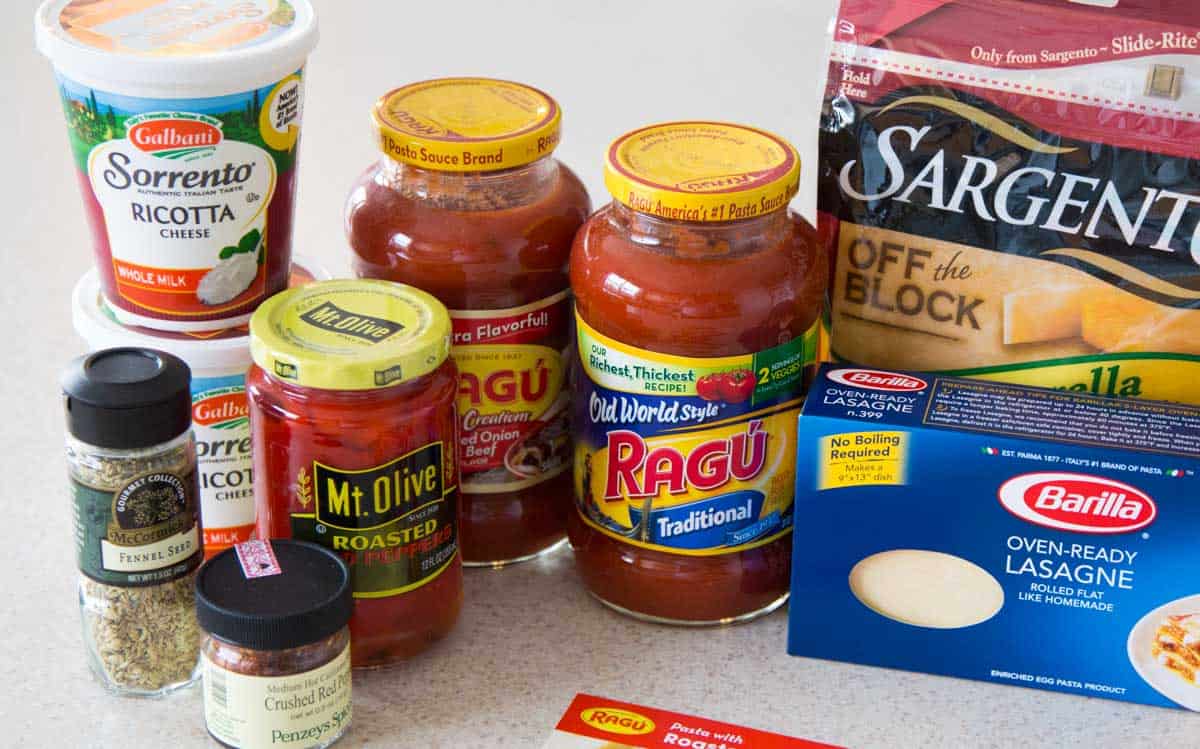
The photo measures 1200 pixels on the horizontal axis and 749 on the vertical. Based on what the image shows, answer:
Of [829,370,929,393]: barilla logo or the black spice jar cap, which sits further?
[829,370,929,393]: barilla logo

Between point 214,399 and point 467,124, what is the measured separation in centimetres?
33

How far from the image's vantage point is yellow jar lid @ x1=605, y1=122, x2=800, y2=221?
1.27 meters

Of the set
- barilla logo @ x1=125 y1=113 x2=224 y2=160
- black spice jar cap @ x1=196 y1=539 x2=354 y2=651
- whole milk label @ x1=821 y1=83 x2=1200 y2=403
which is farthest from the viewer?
whole milk label @ x1=821 y1=83 x2=1200 y2=403

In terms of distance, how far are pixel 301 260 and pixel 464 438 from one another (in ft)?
0.86

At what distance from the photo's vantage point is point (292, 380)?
1236 millimetres

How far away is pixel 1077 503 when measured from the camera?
4.19ft

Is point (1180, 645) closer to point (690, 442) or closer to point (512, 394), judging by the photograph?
point (690, 442)

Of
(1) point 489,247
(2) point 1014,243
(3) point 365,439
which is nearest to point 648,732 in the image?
(3) point 365,439

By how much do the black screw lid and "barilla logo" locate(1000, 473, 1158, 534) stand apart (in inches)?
26.2

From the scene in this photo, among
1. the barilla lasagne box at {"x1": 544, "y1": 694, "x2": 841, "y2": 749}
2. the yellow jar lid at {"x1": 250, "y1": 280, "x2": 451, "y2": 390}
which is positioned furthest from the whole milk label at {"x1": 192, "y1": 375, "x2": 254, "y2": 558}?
the barilla lasagne box at {"x1": 544, "y1": 694, "x2": 841, "y2": 749}

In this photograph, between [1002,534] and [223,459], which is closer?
[1002,534]

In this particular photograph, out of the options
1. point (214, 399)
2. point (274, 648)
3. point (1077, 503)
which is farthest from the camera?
point (214, 399)

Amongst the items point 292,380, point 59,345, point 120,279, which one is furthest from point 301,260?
point 59,345

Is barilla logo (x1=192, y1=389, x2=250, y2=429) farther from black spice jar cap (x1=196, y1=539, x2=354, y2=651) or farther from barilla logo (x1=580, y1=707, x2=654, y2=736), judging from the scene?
barilla logo (x1=580, y1=707, x2=654, y2=736)
